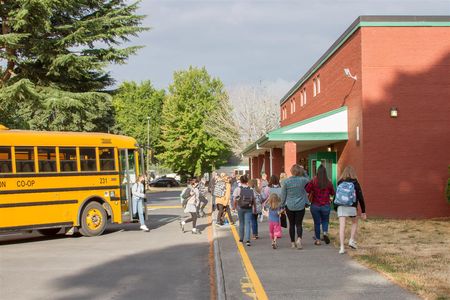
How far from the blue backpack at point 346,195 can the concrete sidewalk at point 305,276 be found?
3.33ft

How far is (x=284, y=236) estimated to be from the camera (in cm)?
1420

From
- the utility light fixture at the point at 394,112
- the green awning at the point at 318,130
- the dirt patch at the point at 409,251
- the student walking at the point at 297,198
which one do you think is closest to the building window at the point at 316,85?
the green awning at the point at 318,130

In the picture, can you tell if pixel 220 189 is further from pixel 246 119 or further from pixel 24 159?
pixel 246 119

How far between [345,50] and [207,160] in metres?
51.1

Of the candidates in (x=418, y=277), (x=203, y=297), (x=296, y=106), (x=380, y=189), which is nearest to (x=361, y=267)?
(x=418, y=277)

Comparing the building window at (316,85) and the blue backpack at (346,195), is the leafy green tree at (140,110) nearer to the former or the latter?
the building window at (316,85)

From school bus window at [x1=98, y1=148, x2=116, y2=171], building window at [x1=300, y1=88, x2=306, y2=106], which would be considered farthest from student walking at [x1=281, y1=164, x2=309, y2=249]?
building window at [x1=300, y1=88, x2=306, y2=106]

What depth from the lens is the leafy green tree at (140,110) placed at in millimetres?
85062

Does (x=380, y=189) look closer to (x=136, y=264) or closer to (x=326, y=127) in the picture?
(x=326, y=127)

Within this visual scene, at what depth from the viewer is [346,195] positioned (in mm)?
10953

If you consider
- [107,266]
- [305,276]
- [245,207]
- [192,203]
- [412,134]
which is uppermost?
[412,134]

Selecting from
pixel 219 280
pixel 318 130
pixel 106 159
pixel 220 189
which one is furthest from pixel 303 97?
pixel 219 280

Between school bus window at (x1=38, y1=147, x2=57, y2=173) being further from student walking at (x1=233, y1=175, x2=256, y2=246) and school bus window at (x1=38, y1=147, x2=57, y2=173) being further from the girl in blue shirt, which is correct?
the girl in blue shirt

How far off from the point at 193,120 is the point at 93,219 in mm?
54373
